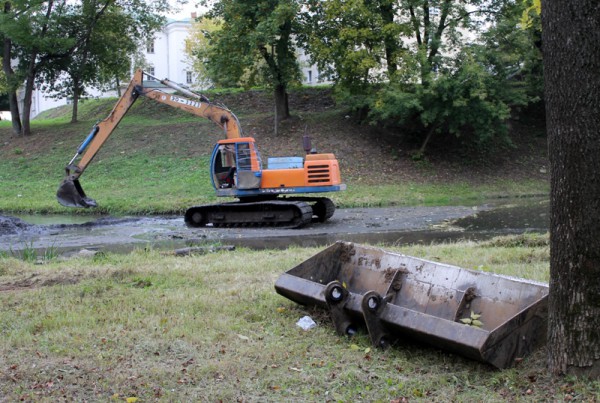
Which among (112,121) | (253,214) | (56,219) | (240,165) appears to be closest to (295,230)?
(253,214)

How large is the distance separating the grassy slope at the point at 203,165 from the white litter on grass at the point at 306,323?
16320mm

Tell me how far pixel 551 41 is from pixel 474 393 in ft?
7.75

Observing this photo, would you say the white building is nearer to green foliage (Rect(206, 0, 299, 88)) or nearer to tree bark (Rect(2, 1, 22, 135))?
tree bark (Rect(2, 1, 22, 135))

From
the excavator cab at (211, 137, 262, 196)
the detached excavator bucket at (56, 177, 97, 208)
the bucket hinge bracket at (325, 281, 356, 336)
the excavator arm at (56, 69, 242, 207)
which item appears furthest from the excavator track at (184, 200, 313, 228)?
the bucket hinge bracket at (325, 281, 356, 336)

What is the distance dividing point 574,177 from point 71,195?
59.0ft

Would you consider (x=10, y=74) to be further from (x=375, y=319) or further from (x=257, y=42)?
(x=375, y=319)

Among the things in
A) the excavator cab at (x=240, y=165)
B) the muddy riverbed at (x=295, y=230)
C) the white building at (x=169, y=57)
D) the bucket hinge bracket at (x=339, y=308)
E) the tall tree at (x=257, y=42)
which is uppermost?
the white building at (x=169, y=57)

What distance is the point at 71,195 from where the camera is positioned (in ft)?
67.0

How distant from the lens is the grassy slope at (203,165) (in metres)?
24.2

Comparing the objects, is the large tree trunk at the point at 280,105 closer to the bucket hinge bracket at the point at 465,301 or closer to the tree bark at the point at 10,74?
the tree bark at the point at 10,74

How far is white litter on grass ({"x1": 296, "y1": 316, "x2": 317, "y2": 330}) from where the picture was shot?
632cm

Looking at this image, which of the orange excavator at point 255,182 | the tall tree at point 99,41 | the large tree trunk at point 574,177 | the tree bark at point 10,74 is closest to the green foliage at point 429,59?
the orange excavator at point 255,182

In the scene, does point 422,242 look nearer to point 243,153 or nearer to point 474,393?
point 243,153

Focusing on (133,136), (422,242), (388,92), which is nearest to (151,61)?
(133,136)
